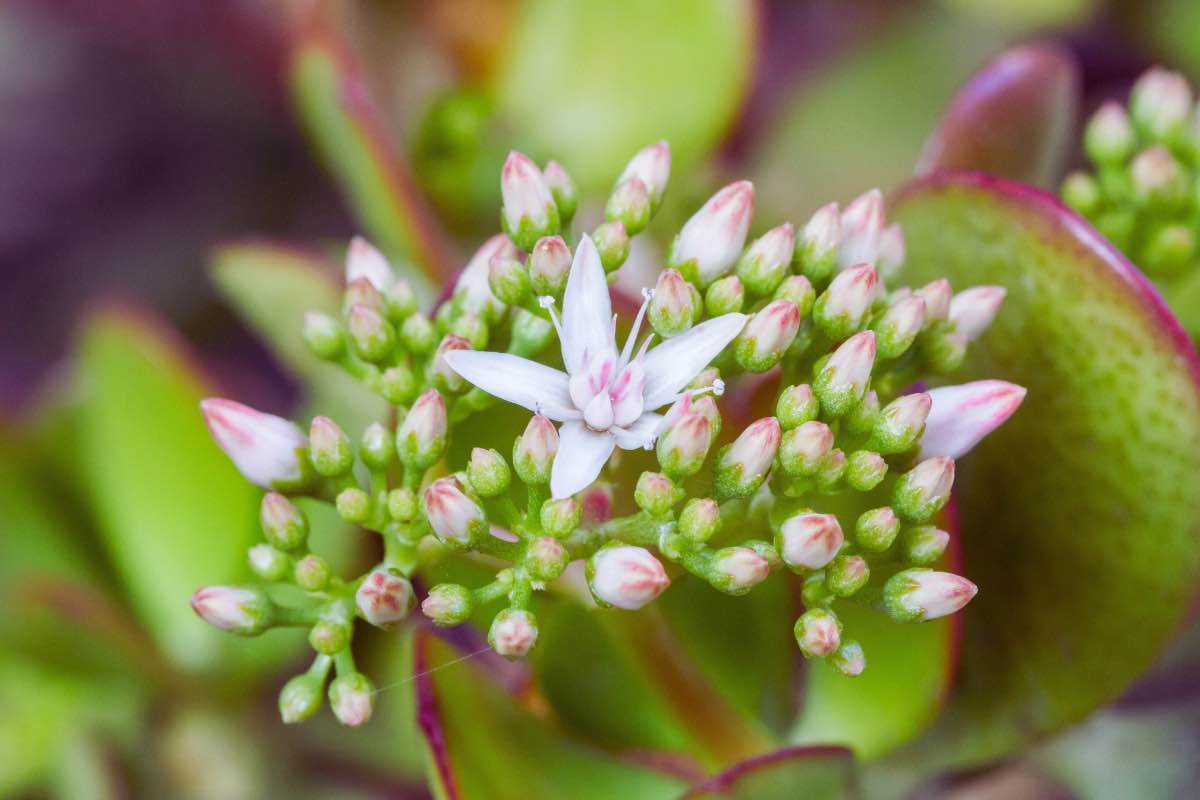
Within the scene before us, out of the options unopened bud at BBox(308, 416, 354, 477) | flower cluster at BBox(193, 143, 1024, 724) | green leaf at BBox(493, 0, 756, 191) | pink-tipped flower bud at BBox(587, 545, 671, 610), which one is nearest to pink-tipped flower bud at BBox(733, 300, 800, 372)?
flower cluster at BBox(193, 143, 1024, 724)

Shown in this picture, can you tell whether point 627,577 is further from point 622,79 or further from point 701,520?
point 622,79

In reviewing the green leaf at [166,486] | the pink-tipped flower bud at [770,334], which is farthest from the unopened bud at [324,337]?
the green leaf at [166,486]

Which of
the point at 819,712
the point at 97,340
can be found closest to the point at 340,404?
the point at 97,340

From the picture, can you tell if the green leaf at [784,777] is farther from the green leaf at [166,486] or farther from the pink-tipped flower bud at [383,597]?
the green leaf at [166,486]

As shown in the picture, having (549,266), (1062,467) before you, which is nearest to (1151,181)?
(1062,467)

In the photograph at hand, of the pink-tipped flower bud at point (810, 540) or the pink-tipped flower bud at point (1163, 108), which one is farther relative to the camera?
the pink-tipped flower bud at point (1163, 108)

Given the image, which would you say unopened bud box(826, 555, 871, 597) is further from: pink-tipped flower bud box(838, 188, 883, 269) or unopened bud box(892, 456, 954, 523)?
pink-tipped flower bud box(838, 188, 883, 269)
